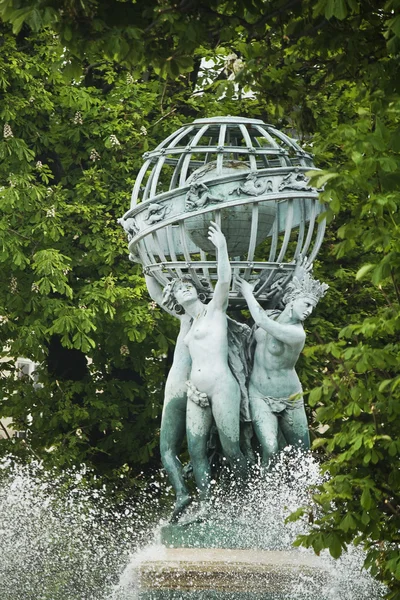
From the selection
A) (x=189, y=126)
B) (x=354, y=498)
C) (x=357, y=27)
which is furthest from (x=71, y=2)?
(x=189, y=126)

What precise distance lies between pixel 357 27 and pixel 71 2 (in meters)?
1.72

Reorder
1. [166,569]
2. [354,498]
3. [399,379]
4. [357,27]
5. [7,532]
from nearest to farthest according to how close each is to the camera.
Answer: [399,379] → [354,498] → [357,27] → [166,569] → [7,532]

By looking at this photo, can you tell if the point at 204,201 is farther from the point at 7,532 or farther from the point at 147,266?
the point at 7,532

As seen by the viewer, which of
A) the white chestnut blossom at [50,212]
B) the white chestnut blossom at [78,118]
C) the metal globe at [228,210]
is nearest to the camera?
the metal globe at [228,210]

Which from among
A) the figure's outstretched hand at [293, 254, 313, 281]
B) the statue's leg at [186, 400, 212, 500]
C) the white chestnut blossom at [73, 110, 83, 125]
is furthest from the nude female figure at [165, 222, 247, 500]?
the white chestnut blossom at [73, 110, 83, 125]

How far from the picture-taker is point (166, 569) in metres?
9.73

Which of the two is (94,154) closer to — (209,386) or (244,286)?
(244,286)

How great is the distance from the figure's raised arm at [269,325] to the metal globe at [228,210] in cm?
20

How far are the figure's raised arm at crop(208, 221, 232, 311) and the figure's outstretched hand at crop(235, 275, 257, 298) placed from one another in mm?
234

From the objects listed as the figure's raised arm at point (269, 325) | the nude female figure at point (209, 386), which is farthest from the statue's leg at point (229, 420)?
the figure's raised arm at point (269, 325)

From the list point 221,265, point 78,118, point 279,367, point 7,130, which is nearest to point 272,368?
point 279,367

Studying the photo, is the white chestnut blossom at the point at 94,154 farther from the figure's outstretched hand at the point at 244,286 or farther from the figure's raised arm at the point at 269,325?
the figure's raised arm at the point at 269,325

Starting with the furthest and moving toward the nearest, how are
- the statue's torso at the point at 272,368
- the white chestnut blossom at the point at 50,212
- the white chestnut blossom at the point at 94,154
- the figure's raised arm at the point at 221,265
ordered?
the white chestnut blossom at the point at 94,154, the white chestnut blossom at the point at 50,212, the statue's torso at the point at 272,368, the figure's raised arm at the point at 221,265

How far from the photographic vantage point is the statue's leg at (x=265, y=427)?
424 inches
